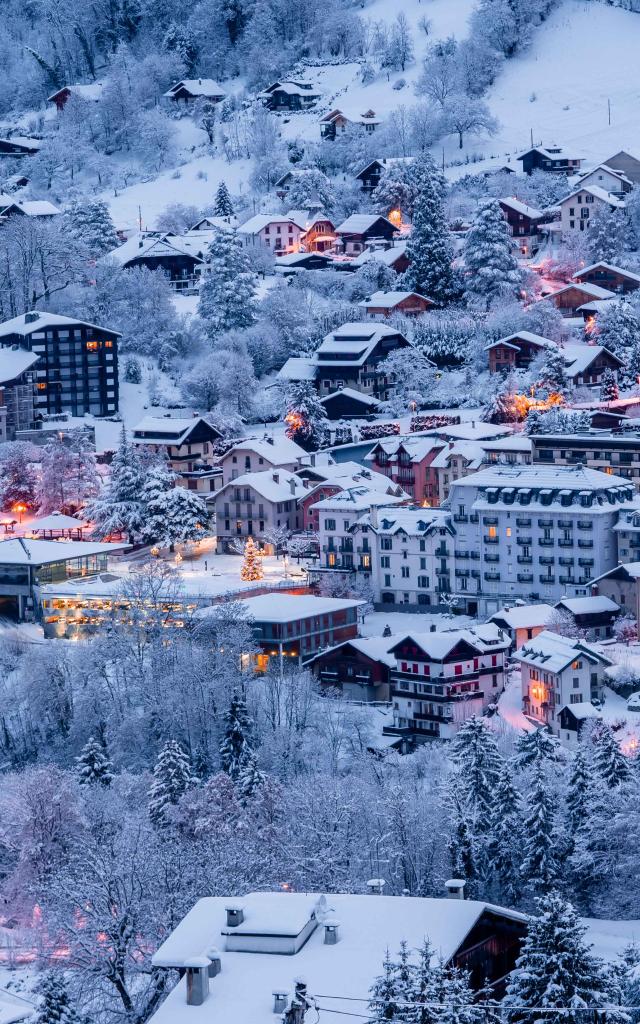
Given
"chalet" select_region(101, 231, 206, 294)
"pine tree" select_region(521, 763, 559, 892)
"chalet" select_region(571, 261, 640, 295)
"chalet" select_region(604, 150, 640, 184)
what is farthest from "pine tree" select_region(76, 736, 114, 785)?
"chalet" select_region(604, 150, 640, 184)

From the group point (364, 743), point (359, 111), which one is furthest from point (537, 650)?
point (359, 111)

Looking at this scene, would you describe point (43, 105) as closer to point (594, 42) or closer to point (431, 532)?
point (594, 42)

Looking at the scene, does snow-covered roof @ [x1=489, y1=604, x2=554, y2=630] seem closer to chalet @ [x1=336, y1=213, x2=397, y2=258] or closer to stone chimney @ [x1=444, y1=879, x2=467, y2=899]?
stone chimney @ [x1=444, y1=879, x2=467, y2=899]

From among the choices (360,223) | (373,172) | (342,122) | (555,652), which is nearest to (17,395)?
(360,223)

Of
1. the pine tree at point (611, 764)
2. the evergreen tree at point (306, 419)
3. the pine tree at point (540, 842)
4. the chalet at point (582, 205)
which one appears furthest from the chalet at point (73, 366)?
the pine tree at point (540, 842)

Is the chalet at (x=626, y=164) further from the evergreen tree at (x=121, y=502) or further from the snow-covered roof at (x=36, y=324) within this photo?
the evergreen tree at (x=121, y=502)

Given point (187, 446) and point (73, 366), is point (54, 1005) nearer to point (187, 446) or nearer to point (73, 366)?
point (187, 446)
